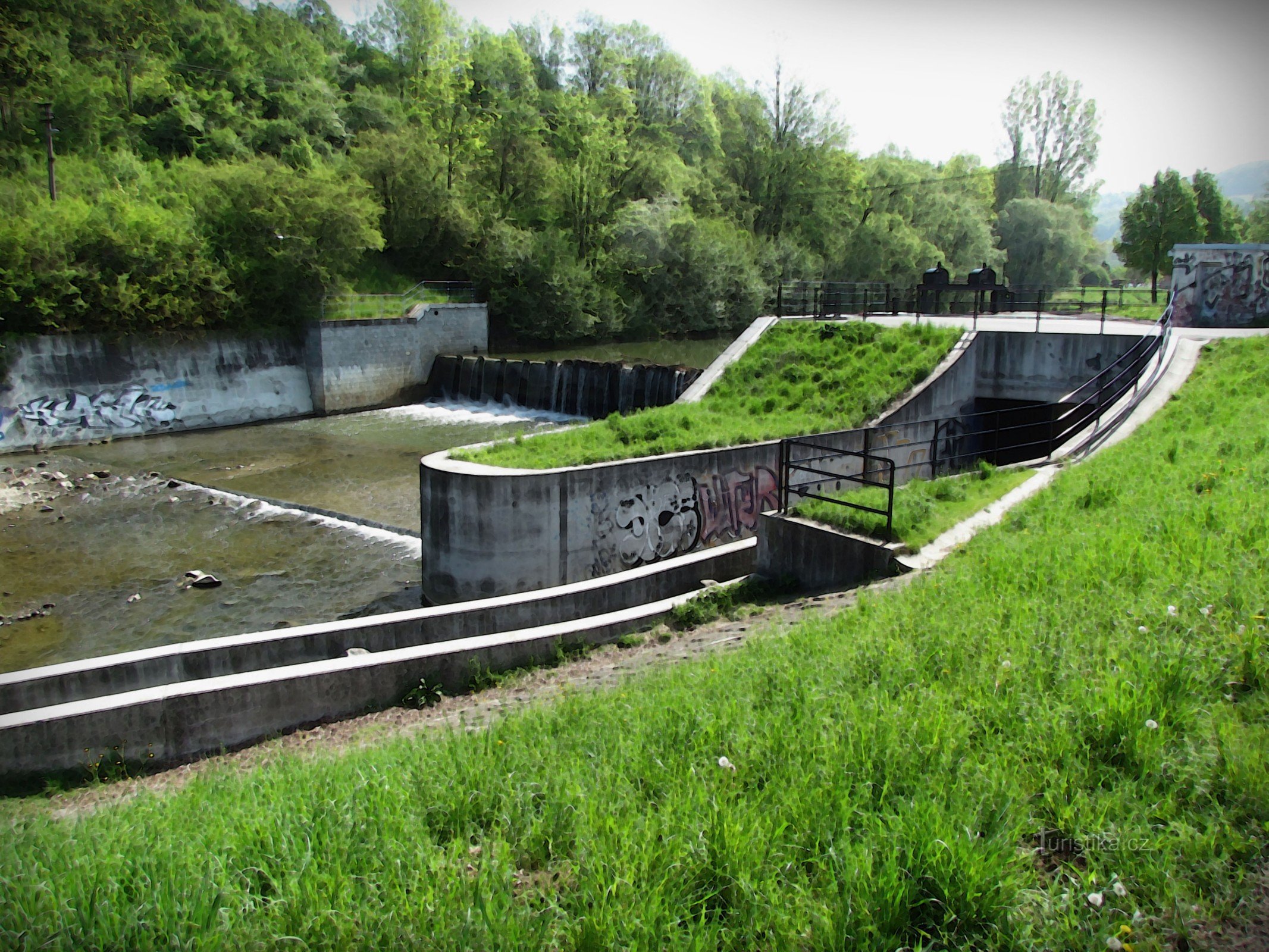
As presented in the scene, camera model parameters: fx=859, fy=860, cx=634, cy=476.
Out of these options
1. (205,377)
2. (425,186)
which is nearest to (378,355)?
(205,377)

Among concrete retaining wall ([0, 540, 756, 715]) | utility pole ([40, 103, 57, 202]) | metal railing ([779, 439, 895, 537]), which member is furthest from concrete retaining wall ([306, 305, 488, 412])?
concrete retaining wall ([0, 540, 756, 715])

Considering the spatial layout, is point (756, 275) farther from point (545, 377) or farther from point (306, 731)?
point (306, 731)

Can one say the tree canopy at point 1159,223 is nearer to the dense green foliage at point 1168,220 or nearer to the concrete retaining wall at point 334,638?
the dense green foliage at point 1168,220

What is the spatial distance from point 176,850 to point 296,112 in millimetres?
54650

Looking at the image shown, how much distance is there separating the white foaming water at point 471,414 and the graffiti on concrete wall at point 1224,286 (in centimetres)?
1801

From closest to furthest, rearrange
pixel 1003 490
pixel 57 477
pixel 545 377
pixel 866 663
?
pixel 866 663, pixel 1003 490, pixel 57 477, pixel 545 377

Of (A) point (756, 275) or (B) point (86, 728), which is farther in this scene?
(A) point (756, 275)

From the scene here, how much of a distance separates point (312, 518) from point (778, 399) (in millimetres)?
10784

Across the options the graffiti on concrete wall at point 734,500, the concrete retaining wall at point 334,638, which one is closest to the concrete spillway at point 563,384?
the graffiti on concrete wall at point 734,500

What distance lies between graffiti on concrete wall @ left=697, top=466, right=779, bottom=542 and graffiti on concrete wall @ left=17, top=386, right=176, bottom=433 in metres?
21.7

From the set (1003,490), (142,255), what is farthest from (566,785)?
(142,255)

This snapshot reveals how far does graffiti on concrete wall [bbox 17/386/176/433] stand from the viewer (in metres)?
26.1

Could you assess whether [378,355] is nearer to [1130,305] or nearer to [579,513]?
[579,513]

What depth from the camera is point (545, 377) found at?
31.4 meters
